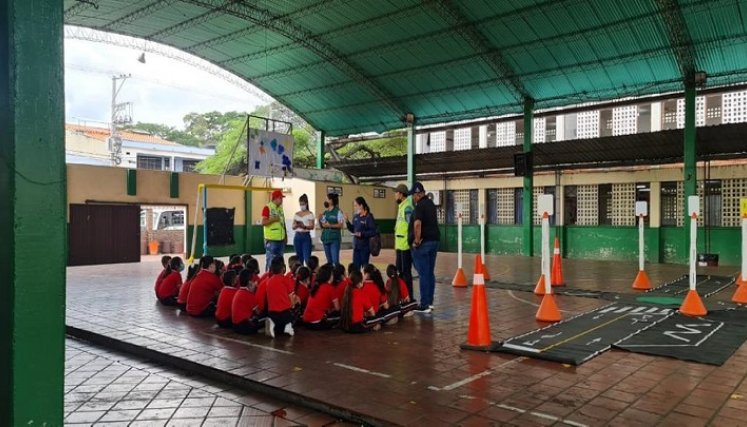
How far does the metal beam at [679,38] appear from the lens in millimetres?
14242

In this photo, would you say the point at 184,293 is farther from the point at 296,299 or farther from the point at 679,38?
the point at 679,38

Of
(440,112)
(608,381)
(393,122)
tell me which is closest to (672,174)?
(440,112)

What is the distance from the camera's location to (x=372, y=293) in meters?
7.02

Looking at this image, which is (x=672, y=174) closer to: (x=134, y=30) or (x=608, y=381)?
(x=608, y=381)

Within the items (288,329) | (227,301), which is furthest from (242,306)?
(288,329)

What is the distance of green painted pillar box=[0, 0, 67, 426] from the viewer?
A: 8.25 ft

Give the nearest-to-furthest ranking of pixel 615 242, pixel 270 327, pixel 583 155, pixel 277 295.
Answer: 1. pixel 277 295
2. pixel 270 327
3. pixel 583 155
4. pixel 615 242

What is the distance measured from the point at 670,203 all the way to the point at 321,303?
16.6 metres

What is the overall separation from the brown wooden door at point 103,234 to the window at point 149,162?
1944cm

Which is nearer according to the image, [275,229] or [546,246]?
[546,246]

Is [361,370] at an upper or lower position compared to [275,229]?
lower

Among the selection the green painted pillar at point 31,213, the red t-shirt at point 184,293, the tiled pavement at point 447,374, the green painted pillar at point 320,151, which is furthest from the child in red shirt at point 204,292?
the green painted pillar at point 320,151

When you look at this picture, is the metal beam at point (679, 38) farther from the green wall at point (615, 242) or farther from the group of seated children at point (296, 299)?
the group of seated children at point (296, 299)

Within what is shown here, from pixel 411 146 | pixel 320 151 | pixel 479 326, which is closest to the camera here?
pixel 479 326
